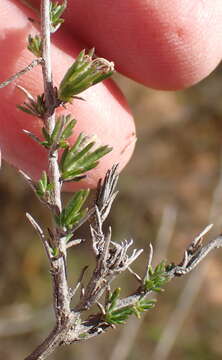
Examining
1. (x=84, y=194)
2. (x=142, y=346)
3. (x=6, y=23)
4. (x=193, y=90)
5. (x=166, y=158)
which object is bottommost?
(x=142, y=346)

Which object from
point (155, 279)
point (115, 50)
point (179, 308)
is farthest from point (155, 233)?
point (155, 279)

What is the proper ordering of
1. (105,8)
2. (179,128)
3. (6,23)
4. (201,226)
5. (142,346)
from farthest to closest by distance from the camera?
(179,128) < (201,226) < (142,346) < (105,8) < (6,23)

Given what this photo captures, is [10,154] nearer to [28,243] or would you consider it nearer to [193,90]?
[28,243]

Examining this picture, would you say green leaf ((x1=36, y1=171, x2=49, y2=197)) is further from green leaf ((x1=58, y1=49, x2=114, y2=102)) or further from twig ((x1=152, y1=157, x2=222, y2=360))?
twig ((x1=152, y1=157, x2=222, y2=360))

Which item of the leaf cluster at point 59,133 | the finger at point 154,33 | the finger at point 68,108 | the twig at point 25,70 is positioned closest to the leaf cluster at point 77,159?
the leaf cluster at point 59,133

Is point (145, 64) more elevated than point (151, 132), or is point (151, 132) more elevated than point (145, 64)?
point (145, 64)

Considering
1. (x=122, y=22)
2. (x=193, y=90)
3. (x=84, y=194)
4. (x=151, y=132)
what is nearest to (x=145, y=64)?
(x=122, y=22)
